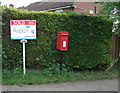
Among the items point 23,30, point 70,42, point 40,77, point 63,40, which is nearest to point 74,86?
point 40,77

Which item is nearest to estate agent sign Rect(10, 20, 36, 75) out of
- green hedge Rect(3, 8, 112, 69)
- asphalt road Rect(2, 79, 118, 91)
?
green hedge Rect(3, 8, 112, 69)

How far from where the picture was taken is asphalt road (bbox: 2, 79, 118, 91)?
411cm

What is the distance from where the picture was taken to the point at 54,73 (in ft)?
17.7

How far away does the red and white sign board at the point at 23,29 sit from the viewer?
15.9ft

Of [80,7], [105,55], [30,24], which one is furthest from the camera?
[80,7]

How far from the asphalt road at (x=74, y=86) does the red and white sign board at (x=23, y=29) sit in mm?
1764

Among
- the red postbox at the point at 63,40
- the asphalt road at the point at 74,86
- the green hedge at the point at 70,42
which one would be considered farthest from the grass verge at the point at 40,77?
the red postbox at the point at 63,40

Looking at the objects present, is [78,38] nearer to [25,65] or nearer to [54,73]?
[54,73]

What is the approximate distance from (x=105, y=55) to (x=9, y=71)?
411 centimetres

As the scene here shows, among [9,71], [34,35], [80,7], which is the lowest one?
[9,71]

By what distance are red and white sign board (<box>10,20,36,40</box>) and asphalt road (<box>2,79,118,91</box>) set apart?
176 cm

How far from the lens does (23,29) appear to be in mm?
4918

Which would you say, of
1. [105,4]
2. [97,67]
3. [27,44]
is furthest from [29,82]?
[105,4]

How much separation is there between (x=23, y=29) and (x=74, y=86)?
2686 mm
